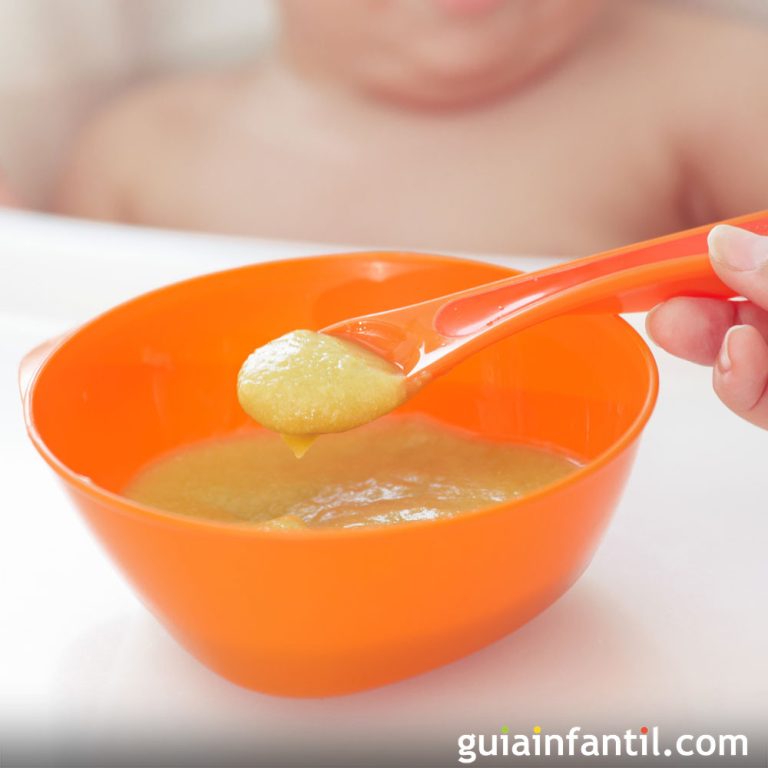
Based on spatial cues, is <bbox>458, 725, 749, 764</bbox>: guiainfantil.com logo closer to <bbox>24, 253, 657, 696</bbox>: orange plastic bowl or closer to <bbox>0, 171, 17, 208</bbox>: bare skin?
<bbox>24, 253, 657, 696</bbox>: orange plastic bowl

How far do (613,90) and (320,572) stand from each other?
0.81 meters

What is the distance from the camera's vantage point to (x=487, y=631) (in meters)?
0.52

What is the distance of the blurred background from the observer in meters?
1.34

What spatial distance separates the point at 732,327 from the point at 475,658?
235mm

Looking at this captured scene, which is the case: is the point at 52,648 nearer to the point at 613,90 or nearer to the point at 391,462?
the point at 391,462

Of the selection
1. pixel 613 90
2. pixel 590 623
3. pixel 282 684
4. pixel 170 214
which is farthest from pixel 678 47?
pixel 282 684

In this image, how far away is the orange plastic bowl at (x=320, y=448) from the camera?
0.46m

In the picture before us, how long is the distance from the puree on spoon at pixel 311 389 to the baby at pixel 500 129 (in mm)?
547

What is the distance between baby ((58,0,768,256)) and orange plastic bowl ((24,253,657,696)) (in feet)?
1.46

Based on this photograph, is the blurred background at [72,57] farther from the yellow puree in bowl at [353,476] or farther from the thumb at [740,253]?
the thumb at [740,253]

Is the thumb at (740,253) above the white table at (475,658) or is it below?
above

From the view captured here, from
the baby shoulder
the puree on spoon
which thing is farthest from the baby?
the puree on spoon

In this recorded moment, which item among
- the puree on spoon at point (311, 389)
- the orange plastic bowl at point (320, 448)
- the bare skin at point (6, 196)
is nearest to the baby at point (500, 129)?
the bare skin at point (6, 196)

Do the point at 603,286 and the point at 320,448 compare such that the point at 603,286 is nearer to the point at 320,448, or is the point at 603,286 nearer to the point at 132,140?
the point at 320,448
